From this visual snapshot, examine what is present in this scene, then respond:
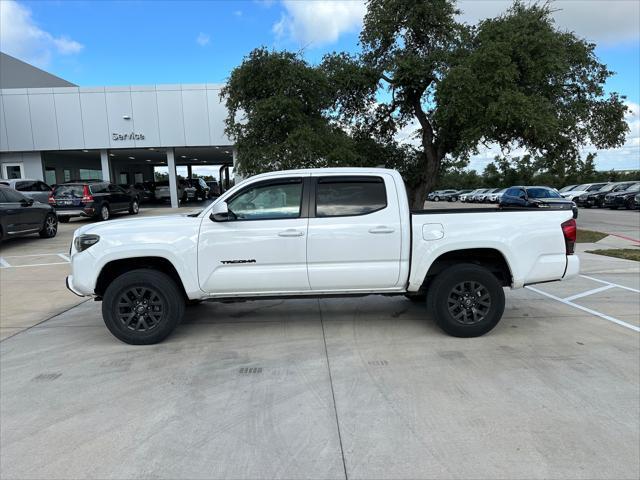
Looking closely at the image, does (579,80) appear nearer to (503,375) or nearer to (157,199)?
(503,375)

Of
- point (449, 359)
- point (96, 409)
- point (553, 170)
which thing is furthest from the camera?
point (553, 170)

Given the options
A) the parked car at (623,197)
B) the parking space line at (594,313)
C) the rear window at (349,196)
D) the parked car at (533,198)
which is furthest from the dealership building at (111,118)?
the parked car at (623,197)

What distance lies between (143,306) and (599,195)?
113ft

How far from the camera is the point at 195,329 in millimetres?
5723

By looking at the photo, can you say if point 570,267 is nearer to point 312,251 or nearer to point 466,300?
point 466,300

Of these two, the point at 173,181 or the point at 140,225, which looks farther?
the point at 173,181

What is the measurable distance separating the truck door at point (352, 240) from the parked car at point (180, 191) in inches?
1078

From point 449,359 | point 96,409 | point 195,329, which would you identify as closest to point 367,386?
point 449,359

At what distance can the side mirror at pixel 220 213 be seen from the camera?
16.1 feet

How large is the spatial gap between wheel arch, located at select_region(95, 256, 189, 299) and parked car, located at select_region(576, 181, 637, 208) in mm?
32976

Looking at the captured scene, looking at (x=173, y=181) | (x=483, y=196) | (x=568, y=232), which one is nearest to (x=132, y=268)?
(x=568, y=232)

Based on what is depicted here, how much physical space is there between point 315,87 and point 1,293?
11347 mm

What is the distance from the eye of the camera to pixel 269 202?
5156 millimetres

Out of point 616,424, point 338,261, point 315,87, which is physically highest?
point 315,87
